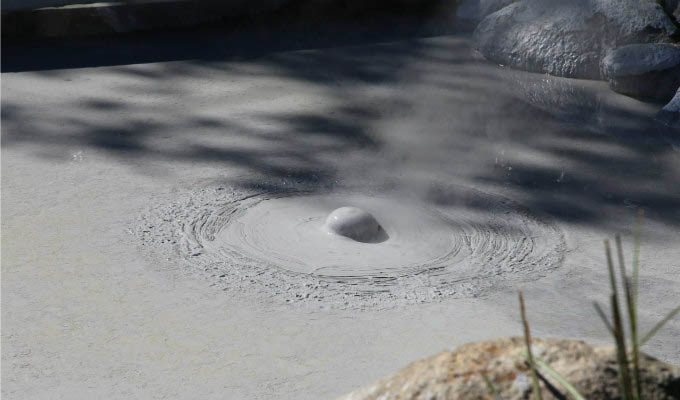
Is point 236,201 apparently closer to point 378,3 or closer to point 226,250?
point 226,250

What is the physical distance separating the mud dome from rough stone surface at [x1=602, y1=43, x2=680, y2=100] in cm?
256

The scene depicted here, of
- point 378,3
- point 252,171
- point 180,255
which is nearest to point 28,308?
point 180,255

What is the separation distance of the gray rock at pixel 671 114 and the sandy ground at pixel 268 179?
0.14m

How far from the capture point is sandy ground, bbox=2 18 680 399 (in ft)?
11.4

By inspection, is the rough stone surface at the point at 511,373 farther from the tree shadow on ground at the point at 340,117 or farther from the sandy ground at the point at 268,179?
the tree shadow on ground at the point at 340,117

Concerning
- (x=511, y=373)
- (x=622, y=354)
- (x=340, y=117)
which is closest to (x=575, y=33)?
(x=340, y=117)

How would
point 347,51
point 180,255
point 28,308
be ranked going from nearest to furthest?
point 28,308, point 180,255, point 347,51

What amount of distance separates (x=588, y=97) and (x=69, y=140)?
3.86 m

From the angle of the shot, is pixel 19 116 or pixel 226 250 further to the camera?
pixel 19 116

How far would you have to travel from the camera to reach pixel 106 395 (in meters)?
3.20

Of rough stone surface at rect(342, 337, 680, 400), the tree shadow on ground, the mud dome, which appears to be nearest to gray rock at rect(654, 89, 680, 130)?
the tree shadow on ground

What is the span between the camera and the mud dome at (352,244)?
4.04 metres

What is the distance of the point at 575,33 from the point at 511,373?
617cm

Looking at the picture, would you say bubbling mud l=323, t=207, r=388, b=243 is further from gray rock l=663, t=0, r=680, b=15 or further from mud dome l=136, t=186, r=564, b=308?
gray rock l=663, t=0, r=680, b=15
